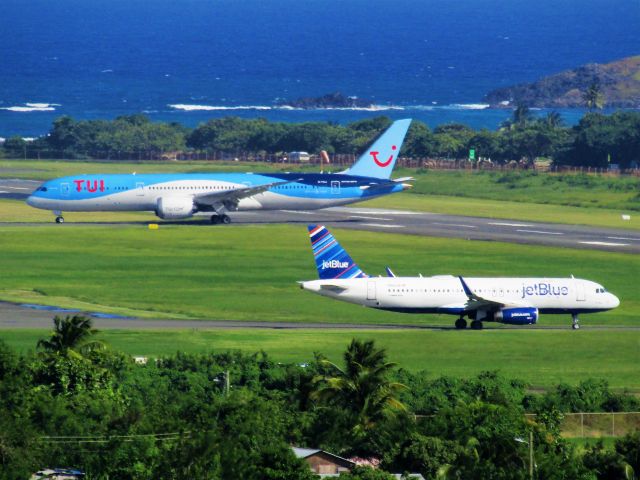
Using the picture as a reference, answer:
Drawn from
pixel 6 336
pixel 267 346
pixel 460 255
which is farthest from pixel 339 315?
pixel 460 255

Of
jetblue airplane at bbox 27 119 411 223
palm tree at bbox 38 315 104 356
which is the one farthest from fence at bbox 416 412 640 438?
jetblue airplane at bbox 27 119 411 223

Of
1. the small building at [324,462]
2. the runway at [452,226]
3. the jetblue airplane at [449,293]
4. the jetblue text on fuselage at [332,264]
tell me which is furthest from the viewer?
the runway at [452,226]

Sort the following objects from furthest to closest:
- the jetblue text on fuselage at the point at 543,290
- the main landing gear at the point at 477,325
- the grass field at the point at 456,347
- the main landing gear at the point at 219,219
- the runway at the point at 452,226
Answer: the main landing gear at the point at 219,219
the runway at the point at 452,226
the jetblue text on fuselage at the point at 543,290
the main landing gear at the point at 477,325
the grass field at the point at 456,347

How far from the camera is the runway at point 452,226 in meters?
148

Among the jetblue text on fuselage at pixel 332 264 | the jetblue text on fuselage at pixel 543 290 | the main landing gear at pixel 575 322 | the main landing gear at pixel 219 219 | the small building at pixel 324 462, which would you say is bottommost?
the small building at pixel 324 462

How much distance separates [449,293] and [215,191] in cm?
6390

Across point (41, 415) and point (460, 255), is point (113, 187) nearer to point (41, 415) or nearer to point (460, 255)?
point (460, 255)

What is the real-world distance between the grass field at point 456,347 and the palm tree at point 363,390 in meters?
14.6

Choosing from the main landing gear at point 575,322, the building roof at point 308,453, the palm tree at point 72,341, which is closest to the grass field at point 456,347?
the main landing gear at point 575,322

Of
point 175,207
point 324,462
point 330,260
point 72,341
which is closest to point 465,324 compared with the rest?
point 330,260

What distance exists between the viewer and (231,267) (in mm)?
128125

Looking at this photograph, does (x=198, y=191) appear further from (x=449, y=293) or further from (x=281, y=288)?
(x=449, y=293)

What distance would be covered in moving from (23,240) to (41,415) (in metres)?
83.4

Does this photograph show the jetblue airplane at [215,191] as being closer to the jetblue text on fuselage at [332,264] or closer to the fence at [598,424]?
the jetblue text on fuselage at [332,264]
